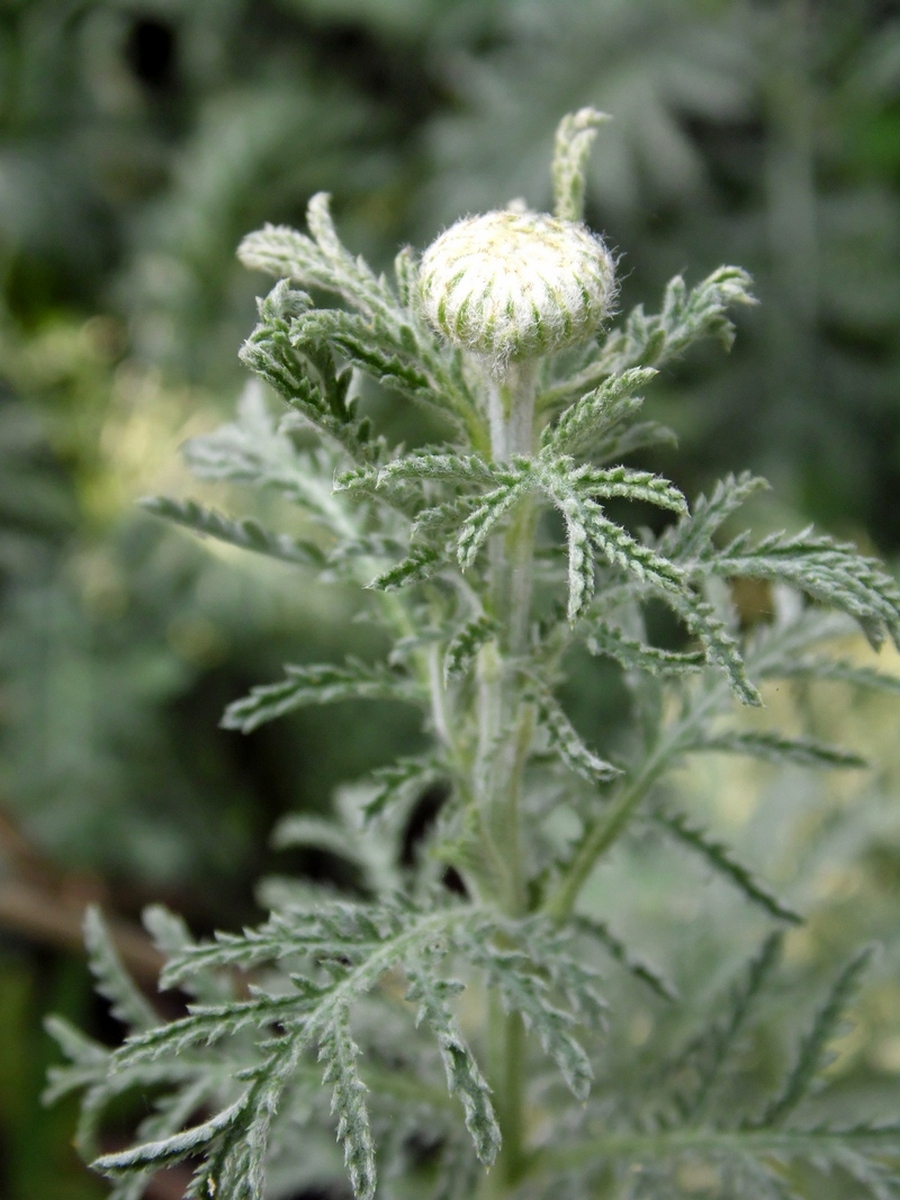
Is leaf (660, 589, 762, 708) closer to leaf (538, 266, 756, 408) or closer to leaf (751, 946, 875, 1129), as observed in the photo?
leaf (538, 266, 756, 408)

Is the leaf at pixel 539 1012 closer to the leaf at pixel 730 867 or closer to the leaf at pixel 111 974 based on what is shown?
the leaf at pixel 730 867

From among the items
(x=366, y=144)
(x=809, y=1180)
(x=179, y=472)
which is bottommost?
(x=809, y=1180)

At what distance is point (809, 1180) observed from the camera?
157 centimetres

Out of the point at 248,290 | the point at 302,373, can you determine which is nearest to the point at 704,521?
the point at 302,373

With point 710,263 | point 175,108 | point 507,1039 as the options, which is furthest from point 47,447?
point 507,1039

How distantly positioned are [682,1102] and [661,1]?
266 cm

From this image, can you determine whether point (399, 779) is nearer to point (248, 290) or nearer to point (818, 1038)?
point (818, 1038)

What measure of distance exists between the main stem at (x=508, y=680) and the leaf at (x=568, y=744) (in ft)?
0.11

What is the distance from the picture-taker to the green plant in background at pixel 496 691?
79 cm

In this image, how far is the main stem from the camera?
88 centimetres

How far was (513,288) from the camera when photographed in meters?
0.78

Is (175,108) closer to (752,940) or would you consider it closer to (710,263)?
(710,263)

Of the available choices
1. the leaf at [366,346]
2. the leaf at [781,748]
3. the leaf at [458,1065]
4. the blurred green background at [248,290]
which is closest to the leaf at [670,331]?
the leaf at [366,346]

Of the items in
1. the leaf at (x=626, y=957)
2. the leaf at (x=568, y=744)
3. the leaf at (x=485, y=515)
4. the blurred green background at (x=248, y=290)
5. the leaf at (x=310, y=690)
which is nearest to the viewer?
the leaf at (x=485, y=515)
